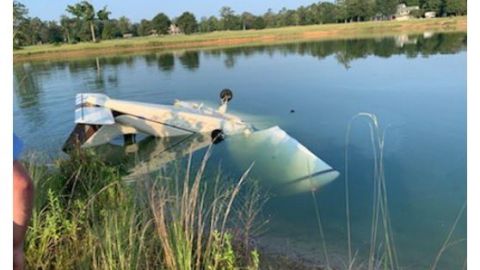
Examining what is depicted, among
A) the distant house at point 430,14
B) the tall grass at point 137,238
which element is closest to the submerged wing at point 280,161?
the tall grass at point 137,238

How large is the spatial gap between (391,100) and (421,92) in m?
1.87

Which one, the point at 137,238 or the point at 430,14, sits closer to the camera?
the point at 137,238

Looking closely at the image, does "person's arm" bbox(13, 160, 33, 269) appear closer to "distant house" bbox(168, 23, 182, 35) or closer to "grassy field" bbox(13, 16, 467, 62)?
"grassy field" bbox(13, 16, 467, 62)

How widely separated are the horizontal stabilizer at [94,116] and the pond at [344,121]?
0.95 meters

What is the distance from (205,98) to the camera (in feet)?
60.3

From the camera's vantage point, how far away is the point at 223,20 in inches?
3784

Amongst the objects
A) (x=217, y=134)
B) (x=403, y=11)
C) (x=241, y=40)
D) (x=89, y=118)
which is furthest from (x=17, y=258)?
(x=403, y=11)

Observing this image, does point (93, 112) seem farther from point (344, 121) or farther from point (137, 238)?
point (137, 238)

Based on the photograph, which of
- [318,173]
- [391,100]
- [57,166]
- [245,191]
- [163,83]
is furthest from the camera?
[163,83]

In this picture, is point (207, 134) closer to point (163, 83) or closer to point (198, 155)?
point (198, 155)

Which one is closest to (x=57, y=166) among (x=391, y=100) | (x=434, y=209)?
(x=434, y=209)

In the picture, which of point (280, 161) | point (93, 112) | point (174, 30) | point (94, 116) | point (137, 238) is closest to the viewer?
point (137, 238)

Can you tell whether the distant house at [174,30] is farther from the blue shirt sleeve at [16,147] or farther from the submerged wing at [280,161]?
the blue shirt sleeve at [16,147]

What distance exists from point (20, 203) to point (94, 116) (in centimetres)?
936
